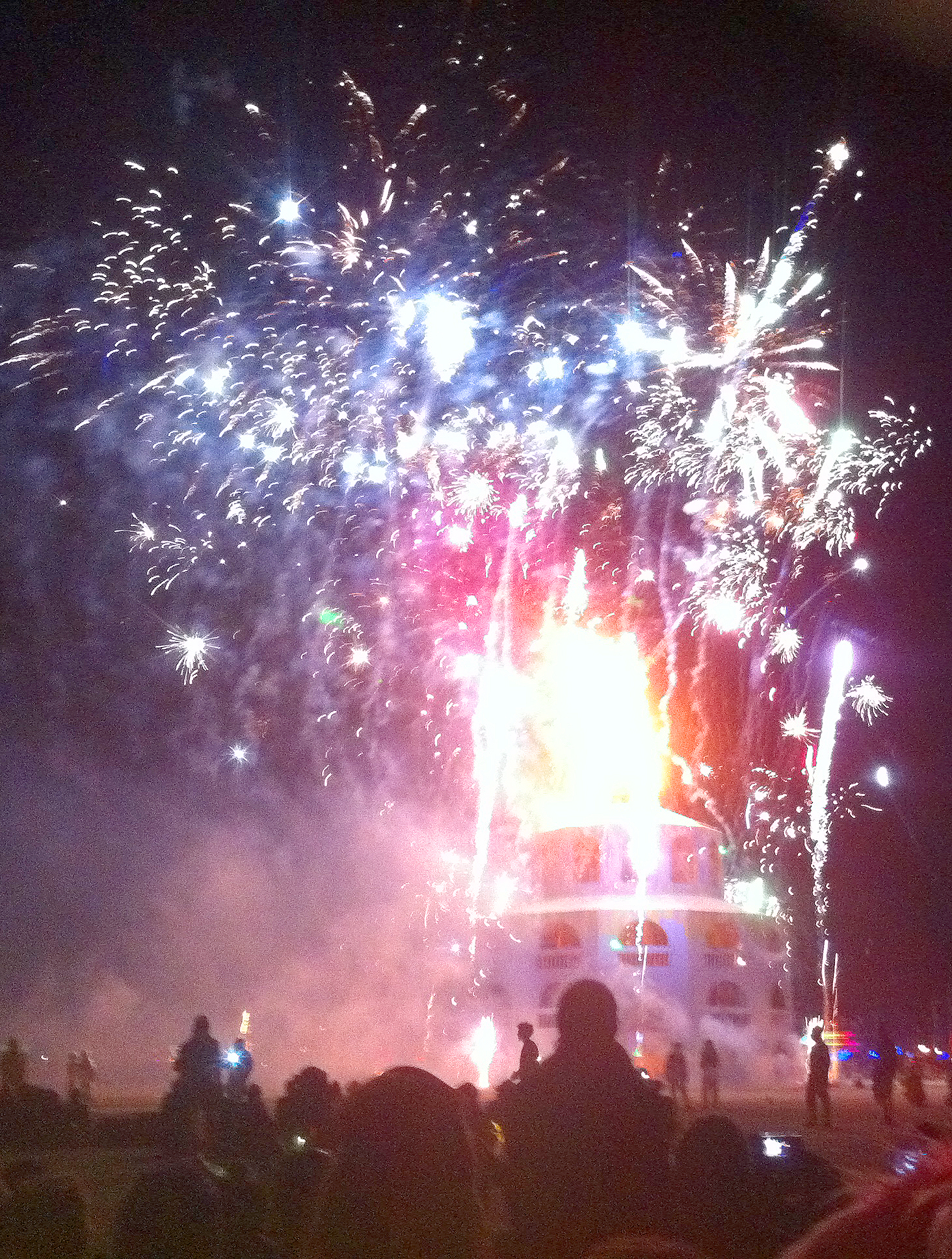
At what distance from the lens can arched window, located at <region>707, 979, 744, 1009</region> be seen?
35156 mm

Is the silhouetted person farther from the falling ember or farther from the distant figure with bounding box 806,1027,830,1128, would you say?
the falling ember

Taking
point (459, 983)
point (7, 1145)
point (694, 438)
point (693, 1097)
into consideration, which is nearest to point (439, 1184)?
point (7, 1145)

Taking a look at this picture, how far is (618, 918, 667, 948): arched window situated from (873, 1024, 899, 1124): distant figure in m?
19.5

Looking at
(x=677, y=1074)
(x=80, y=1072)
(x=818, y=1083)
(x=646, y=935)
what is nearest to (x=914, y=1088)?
(x=677, y=1074)

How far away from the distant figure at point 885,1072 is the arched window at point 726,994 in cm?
1884

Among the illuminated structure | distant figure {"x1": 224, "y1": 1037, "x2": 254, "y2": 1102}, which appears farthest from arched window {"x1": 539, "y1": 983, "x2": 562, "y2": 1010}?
distant figure {"x1": 224, "y1": 1037, "x2": 254, "y2": 1102}

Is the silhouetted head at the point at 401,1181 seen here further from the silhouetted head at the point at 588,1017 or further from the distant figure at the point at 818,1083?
the distant figure at the point at 818,1083

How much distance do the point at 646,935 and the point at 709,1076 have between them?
17.1 m

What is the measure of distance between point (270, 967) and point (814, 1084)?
75.2 ft

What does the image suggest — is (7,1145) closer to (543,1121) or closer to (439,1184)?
(543,1121)

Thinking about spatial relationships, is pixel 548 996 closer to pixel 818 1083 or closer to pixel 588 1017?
pixel 818 1083

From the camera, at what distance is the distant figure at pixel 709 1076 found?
19.2 metres

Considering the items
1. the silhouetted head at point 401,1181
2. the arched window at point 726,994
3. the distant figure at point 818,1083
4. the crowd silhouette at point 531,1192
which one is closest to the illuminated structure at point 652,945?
the arched window at point 726,994

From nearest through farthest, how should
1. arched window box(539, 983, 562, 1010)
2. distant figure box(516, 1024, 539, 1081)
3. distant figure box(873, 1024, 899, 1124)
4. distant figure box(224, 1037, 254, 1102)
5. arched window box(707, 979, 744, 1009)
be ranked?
distant figure box(516, 1024, 539, 1081), distant figure box(224, 1037, 254, 1102), distant figure box(873, 1024, 899, 1124), arched window box(707, 979, 744, 1009), arched window box(539, 983, 562, 1010)
